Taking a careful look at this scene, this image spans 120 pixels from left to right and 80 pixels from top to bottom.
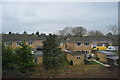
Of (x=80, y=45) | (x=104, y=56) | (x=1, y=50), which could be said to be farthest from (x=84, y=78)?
(x=80, y=45)

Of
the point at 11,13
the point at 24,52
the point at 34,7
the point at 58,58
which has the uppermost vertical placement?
the point at 34,7

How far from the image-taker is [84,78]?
291 centimetres

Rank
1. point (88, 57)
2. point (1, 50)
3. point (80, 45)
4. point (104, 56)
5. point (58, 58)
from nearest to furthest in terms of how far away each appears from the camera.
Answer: point (1, 50) → point (58, 58) → point (104, 56) → point (88, 57) → point (80, 45)

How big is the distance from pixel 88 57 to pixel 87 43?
45.0 inches

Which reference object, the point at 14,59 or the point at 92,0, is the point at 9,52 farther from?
the point at 92,0

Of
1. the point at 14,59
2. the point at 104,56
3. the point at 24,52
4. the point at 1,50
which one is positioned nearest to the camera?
the point at 1,50

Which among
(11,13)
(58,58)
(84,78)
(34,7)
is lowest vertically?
(84,78)

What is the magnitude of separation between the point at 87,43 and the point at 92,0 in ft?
16.9

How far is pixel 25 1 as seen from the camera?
2.03 meters

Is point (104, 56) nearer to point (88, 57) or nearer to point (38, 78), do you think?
point (88, 57)

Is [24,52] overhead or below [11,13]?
below

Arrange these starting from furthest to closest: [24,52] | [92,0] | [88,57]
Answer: [88,57] < [24,52] < [92,0]

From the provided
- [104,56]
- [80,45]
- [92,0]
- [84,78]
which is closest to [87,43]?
[80,45]

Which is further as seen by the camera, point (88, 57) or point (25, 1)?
point (88, 57)
